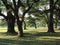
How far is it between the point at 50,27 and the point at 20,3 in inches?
434

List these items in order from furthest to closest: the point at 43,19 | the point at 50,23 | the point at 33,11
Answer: the point at 43,19
the point at 33,11
the point at 50,23

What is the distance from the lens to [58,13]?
40250 mm

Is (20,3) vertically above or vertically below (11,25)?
above

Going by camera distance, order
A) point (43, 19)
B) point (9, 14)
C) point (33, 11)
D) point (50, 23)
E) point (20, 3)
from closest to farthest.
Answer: point (20, 3) → point (9, 14) → point (50, 23) → point (33, 11) → point (43, 19)

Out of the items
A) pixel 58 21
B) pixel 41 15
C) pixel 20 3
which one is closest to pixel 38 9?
pixel 41 15

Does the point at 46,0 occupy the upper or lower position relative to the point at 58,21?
upper

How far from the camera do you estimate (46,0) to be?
125 ft

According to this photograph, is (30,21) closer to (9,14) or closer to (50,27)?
(50,27)

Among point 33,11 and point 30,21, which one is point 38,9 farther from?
point 30,21

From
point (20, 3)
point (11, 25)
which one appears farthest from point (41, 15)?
point (20, 3)

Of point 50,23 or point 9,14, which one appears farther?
point 50,23

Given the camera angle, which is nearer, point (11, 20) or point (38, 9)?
point (11, 20)

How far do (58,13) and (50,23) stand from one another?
21.0 ft

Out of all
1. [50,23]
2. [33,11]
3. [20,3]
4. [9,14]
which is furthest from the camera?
[33,11]
